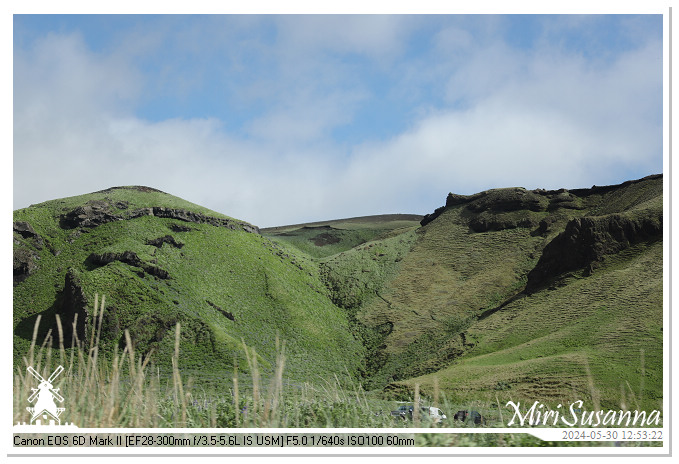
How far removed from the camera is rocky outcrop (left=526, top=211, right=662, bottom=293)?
49812 mm

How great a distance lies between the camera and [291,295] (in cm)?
5734

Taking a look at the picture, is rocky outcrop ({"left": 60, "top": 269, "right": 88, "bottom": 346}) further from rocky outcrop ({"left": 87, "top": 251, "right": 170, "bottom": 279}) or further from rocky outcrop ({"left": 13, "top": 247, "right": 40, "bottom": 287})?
rocky outcrop ({"left": 13, "top": 247, "right": 40, "bottom": 287})

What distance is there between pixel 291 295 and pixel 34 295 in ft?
82.2

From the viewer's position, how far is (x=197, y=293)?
4947 centimetres

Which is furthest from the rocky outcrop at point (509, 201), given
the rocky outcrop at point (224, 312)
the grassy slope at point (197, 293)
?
the rocky outcrop at point (224, 312)

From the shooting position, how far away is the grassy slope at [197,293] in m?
40.5

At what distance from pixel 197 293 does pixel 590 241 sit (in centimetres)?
3998

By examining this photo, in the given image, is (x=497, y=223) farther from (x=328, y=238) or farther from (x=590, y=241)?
(x=328, y=238)

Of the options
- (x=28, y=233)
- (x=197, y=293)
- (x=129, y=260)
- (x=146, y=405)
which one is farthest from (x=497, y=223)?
(x=146, y=405)

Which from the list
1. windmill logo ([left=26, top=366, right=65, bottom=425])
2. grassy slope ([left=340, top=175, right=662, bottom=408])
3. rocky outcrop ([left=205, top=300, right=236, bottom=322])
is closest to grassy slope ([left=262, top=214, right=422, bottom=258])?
grassy slope ([left=340, top=175, right=662, bottom=408])

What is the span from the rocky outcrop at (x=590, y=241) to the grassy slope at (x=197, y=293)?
22402 millimetres

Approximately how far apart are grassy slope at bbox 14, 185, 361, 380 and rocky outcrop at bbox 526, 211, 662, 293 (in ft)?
73.5

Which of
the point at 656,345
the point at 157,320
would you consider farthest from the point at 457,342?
the point at 157,320
